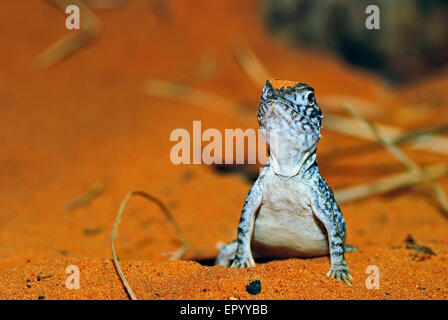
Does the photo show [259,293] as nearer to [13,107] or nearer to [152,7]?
[13,107]

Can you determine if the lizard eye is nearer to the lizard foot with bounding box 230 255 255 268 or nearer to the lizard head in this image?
the lizard head

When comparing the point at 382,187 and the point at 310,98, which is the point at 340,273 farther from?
the point at 382,187

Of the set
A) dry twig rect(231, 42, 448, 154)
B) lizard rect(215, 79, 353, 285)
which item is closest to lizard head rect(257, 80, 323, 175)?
lizard rect(215, 79, 353, 285)

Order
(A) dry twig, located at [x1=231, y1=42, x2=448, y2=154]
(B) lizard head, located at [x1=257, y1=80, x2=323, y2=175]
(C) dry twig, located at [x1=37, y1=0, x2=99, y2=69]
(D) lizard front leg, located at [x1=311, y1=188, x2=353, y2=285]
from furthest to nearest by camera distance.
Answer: (C) dry twig, located at [x1=37, y1=0, x2=99, y2=69] < (A) dry twig, located at [x1=231, y1=42, x2=448, y2=154] < (D) lizard front leg, located at [x1=311, y1=188, x2=353, y2=285] < (B) lizard head, located at [x1=257, y1=80, x2=323, y2=175]

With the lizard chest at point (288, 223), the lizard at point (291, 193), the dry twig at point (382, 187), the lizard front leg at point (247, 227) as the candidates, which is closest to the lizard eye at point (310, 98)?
the lizard at point (291, 193)

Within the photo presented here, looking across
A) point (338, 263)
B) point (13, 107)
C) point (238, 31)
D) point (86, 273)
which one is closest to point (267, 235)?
point (338, 263)

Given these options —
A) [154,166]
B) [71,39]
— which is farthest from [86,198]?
[71,39]

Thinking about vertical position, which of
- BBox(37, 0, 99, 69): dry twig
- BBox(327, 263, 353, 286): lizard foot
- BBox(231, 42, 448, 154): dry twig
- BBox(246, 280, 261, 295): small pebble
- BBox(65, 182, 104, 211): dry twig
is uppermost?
BBox(37, 0, 99, 69): dry twig
